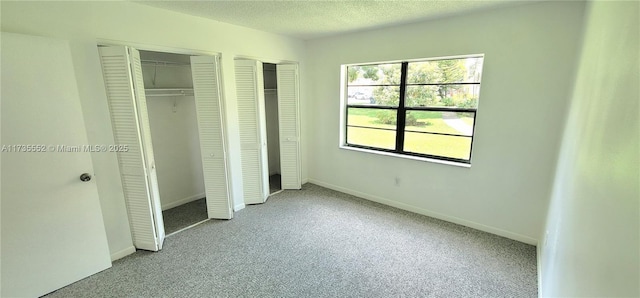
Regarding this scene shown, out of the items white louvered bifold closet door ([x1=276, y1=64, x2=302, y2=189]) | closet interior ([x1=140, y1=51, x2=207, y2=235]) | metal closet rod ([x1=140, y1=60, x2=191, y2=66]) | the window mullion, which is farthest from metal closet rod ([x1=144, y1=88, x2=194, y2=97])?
the window mullion

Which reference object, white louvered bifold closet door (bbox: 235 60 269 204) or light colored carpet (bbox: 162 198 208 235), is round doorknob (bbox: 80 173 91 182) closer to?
light colored carpet (bbox: 162 198 208 235)

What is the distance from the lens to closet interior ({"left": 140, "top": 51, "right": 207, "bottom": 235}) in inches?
132

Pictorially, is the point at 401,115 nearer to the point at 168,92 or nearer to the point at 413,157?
the point at 413,157

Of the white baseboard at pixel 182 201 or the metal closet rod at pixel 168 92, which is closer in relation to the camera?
the metal closet rod at pixel 168 92

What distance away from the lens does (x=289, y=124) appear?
409cm

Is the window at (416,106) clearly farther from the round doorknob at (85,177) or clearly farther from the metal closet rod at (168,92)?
the round doorknob at (85,177)

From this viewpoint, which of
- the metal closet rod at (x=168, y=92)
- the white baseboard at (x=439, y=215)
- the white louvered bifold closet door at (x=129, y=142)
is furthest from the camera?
the metal closet rod at (x=168, y=92)

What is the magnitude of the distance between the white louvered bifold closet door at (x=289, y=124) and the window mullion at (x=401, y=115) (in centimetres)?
151

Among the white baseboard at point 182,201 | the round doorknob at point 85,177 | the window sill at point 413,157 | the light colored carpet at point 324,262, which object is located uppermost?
the round doorknob at point 85,177

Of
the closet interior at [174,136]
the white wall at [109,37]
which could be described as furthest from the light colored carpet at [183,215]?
the white wall at [109,37]

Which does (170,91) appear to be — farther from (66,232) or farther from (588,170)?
(588,170)

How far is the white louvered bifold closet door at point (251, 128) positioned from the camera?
335 cm

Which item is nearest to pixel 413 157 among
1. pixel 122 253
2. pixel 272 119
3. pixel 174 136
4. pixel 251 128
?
pixel 251 128

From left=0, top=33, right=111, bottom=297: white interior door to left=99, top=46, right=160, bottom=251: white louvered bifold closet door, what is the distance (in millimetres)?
262
